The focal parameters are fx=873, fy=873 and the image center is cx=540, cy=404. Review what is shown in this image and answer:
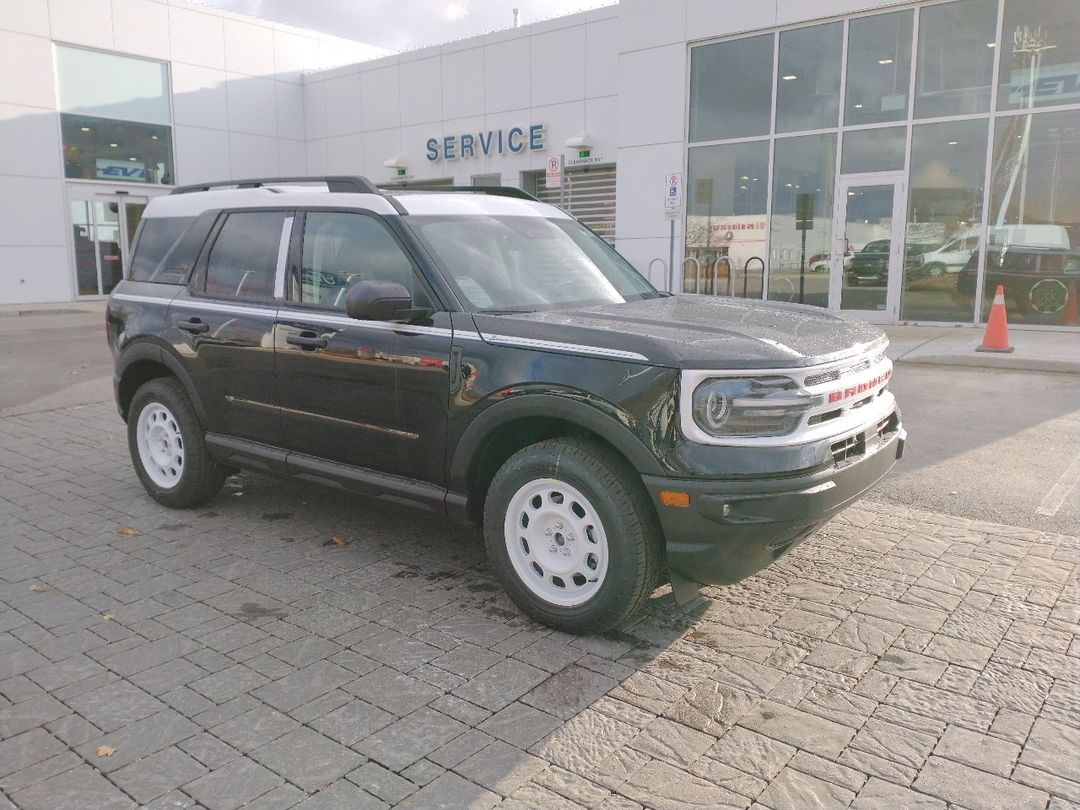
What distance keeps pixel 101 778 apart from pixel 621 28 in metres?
17.7

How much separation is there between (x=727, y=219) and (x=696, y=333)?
14354mm

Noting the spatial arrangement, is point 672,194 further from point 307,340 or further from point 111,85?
point 111,85

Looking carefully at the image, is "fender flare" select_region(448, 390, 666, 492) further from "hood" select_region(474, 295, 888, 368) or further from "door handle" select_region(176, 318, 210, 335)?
"door handle" select_region(176, 318, 210, 335)

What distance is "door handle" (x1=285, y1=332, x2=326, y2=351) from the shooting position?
4535 millimetres

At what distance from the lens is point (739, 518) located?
3311 millimetres

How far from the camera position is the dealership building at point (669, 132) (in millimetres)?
14344

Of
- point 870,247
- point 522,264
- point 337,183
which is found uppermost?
point 337,183

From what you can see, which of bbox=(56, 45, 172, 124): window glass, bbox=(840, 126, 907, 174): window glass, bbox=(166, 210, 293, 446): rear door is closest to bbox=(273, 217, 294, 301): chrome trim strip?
bbox=(166, 210, 293, 446): rear door

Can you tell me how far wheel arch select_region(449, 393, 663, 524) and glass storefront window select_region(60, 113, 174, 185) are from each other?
76.7 feet

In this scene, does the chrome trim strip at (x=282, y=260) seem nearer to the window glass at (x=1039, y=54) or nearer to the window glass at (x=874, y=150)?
the window glass at (x=874, y=150)

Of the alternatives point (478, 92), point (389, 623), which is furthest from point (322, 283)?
point (478, 92)

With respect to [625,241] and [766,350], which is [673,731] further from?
[625,241]

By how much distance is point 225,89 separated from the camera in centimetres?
2602

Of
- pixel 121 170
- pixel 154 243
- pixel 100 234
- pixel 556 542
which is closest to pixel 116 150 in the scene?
pixel 121 170
